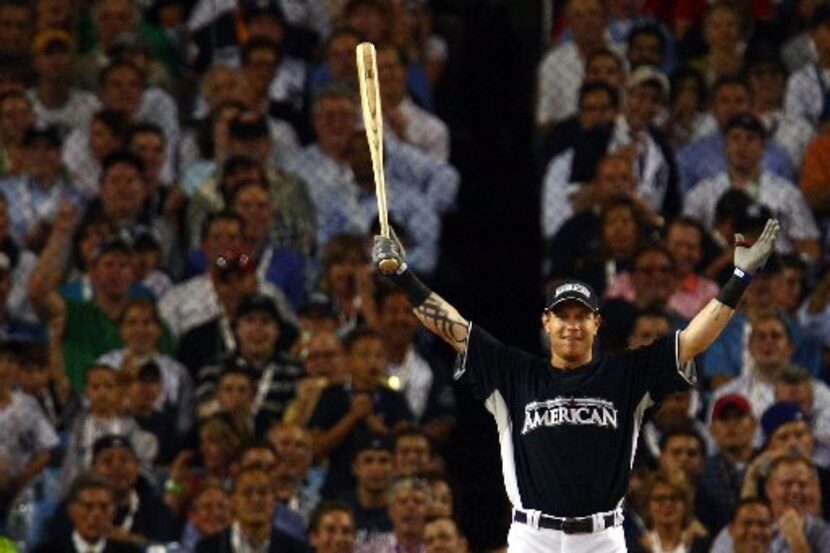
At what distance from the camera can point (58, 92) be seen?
41.3 feet

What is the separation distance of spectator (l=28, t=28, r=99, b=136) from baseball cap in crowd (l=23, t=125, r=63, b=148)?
14.8 inches

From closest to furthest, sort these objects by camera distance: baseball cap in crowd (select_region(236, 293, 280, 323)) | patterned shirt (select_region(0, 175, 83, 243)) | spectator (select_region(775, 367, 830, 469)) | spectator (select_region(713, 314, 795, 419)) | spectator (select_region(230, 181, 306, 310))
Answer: spectator (select_region(775, 367, 830, 469)) < spectator (select_region(713, 314, 795, 419)) < baseball cap in crowd (select_region(236, 293, 280, 323)) < spectator (select_region(230, 181, 306, 310)) < patterned shirt (select_region(0, 175, 83, 243))

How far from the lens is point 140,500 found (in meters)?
10.7

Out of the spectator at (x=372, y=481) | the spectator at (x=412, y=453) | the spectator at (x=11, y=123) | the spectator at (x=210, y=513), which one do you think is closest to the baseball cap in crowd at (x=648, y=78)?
the spectator at (x=412, y=453)

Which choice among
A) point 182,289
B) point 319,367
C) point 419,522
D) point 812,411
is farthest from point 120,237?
point 812,411

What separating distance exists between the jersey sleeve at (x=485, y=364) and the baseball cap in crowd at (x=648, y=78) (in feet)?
13.7

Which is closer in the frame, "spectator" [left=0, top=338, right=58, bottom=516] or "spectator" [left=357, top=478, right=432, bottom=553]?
"spectator" [left=357, top=478, right=432, bottom=553]

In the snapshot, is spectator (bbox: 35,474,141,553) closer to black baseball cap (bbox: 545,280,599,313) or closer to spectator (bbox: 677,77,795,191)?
black baseball cap (bbox: 545,280,599,313)

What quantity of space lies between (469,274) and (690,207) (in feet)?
3.83

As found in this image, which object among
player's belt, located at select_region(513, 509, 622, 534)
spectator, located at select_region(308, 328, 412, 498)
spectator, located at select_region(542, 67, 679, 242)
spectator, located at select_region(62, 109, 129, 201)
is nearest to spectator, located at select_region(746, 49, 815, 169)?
spectator, located at select_region(542, 67, 679, 242)

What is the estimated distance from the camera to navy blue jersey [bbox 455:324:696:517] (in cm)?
830

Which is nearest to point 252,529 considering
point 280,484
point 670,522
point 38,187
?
point 280,484

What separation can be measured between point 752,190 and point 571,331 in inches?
158

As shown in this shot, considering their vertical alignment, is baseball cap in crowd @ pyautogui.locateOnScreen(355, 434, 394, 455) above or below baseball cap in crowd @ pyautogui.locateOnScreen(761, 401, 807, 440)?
below
